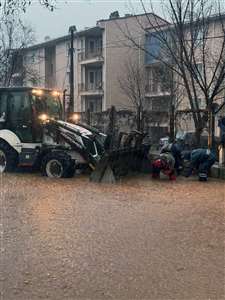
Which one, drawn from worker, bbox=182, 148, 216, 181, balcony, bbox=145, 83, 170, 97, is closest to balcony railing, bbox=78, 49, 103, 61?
balcony, bbox=145, 83, 170, 97

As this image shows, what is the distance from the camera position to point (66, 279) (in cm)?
581

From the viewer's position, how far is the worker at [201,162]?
586 inches

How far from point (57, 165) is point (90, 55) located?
123 ft

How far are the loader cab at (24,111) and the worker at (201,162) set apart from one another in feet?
15.6

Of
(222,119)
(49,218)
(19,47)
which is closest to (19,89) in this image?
(222,119)

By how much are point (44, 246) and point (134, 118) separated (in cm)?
1445

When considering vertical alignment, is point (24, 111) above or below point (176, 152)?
above

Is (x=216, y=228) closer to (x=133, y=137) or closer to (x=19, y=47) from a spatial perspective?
(x=133, y=137)

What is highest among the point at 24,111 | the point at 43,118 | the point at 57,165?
the point at 24,111

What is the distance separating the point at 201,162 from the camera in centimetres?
Result: 1521

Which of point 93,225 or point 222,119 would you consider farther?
point 222,119

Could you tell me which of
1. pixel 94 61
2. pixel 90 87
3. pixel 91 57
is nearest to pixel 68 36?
pixel 91 57

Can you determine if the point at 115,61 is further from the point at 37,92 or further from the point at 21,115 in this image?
the point at 21,115

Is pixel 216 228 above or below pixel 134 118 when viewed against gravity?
below
